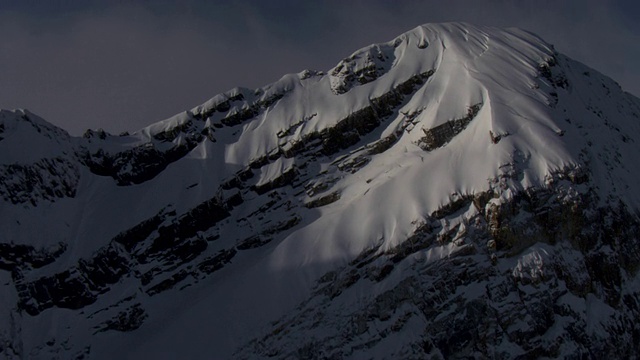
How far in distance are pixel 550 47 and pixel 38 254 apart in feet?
215

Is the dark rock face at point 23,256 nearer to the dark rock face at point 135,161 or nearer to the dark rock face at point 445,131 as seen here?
the dark rock face at point 135,161

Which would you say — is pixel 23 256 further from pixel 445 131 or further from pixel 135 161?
pixel 445 131

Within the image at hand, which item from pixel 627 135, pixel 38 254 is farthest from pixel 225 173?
pixel 627 135

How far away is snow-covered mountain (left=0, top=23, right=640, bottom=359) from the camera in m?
78.5

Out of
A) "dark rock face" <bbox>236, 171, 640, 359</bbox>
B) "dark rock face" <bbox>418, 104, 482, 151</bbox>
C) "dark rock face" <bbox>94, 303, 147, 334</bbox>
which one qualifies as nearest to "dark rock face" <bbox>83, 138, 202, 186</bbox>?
"dark rock face" <bbox>94, 303, 147, 334</bbox>

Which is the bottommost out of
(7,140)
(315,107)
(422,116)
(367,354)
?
(367,354)

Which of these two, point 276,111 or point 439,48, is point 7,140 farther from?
point 439,48

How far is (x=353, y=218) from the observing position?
288 ft

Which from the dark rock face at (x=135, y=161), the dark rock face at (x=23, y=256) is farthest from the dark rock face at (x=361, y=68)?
the dark rock face at (x=23, y=256)

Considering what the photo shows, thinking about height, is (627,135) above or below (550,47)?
below

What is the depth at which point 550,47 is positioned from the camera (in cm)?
11094

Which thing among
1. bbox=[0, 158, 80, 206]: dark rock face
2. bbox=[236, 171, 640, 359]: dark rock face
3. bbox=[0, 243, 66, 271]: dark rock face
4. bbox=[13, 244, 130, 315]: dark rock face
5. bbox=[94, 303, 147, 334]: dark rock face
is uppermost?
bbox=[0, 158, 80, 206]: dark rock face

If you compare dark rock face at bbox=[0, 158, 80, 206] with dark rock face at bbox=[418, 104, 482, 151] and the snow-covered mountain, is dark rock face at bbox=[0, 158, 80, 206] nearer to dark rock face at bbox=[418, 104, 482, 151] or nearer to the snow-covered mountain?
the snow-covered mountain

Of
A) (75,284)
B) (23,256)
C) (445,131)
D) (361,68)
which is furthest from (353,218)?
(23,256)
